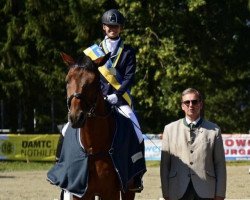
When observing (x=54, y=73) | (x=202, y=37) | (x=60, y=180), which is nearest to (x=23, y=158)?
(x=54, y=73)

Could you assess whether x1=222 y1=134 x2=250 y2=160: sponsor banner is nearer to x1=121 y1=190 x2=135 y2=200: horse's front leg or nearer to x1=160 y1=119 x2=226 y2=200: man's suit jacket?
x1=121 y1=190 x2=135 y2=200: horse's front leg

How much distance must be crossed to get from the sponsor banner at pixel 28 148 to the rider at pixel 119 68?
59.4ft

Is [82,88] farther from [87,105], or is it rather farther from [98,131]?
[98,131]

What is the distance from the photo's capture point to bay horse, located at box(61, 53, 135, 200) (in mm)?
5988

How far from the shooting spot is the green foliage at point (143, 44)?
28359mm

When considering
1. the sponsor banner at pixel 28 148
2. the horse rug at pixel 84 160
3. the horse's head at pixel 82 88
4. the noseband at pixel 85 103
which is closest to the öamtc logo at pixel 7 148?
the sponsor banner at pixel 28 148

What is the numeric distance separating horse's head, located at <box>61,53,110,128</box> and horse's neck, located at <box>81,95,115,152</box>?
0.50 ft

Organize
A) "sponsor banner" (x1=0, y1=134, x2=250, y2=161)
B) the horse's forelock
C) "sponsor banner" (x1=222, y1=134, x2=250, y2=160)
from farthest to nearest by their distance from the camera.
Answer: "sponsor banner" (x1=0, y1=134, x2=250, y2=161)
"sponsor banner" (x1=222, y1=134, x2=250, y2=160)
the horse's forelock

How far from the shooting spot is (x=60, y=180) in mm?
6492

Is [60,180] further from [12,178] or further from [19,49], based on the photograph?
[19,49]

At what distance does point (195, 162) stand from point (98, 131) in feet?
3.34

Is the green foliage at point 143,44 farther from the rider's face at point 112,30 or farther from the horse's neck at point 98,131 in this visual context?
the horse's neck at point 98,131

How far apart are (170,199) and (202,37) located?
25.5 metres

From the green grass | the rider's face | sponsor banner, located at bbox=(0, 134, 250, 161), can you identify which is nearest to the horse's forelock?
the rider's face
